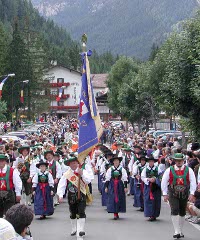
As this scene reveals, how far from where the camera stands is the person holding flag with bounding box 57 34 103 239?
1173 centimetres

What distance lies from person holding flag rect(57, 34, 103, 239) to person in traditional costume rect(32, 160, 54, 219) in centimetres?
233

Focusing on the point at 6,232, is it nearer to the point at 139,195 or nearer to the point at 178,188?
the point at 178,188

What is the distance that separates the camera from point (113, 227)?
43.9ft

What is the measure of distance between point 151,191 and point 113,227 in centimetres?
147

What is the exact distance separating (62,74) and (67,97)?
486 centimetres

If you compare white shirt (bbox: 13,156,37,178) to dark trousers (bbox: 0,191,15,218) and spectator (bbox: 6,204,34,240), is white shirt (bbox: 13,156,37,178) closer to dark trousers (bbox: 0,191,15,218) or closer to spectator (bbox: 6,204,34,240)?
dark trousers (bbox: 0,191,15,218)

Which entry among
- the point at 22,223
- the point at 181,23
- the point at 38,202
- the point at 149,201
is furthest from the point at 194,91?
the point at 22,223

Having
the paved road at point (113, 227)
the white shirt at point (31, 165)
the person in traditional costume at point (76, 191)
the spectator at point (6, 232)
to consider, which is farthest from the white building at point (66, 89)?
the spectator at point (6, 232)

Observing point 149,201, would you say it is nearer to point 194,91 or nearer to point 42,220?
point 42,220

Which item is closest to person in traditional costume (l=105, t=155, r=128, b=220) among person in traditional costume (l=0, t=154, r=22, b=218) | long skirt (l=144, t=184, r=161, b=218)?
long skirt (l=144, t=184, r=161, b=218)

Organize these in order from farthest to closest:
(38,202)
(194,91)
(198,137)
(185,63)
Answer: (198,137) → (185,63) → (194,91) → (38,202)

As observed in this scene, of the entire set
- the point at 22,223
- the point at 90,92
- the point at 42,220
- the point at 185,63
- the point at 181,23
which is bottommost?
the point at 42,220

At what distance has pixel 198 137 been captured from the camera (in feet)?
71.3

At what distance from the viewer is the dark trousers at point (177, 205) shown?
11844 mm
